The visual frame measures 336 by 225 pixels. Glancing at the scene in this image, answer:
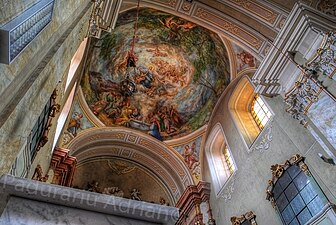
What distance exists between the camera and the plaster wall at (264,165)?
20.9ft

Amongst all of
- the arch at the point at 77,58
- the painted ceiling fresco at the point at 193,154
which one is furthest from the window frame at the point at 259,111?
the arch at the point at 77,58

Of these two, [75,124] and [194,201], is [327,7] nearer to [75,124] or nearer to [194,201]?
[194,201]

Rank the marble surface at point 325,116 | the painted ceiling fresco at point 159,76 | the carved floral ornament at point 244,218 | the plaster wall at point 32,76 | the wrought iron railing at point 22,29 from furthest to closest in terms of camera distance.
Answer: the painted ceiling fresco at point 159,76 < the carved floral ornament at point 244,218 < the marble surface at point 325,116 < the plaster wall at point 32,76 < the wrought iron railing at point 22,29

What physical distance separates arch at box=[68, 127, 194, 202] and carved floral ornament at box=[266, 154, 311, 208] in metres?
5.12

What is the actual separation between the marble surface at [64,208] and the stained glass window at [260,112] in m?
8.24

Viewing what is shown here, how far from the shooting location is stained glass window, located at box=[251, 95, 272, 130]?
9562 millimetres

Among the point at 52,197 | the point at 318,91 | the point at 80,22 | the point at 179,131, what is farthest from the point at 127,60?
the point at 52,197

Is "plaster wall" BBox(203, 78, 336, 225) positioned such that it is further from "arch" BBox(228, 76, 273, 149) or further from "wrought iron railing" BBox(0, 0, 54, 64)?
"wrought iron railing" BBox(0, 0, 54, 64)

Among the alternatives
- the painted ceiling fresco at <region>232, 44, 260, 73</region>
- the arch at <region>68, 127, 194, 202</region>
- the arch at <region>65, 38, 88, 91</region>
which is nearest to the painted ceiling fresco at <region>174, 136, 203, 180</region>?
the arch at <region>68, 127, 194, 202</region>

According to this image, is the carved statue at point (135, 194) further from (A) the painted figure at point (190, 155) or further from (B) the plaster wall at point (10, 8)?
(B) the plaster wall at point (10, 8)

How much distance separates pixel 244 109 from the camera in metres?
10.9

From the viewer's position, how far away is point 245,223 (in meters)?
8.23

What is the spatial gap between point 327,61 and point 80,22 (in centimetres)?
502

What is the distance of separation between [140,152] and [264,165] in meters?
6.99
